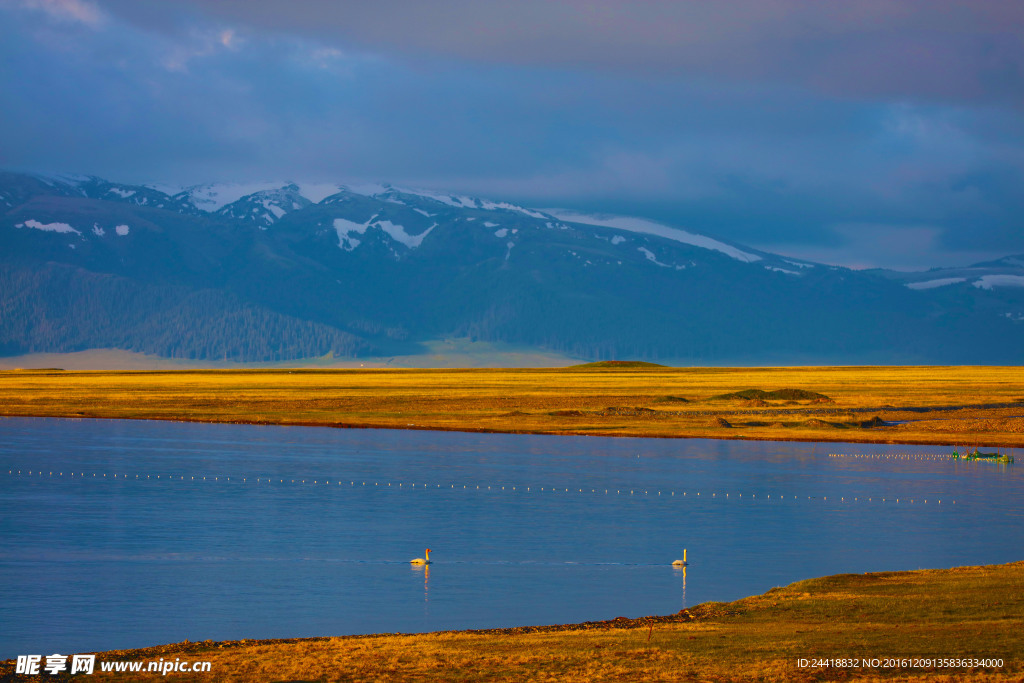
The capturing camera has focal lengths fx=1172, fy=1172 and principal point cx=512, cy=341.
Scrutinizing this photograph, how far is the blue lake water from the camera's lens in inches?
888

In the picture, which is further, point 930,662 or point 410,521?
point 410,521

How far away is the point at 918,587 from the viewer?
23188 mm

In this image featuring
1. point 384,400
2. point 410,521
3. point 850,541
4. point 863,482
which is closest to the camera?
point 850,541

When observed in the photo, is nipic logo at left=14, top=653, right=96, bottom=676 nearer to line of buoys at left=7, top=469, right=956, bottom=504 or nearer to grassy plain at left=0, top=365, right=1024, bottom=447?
line of buoys at left=7, top=469, right=956, bottom=504

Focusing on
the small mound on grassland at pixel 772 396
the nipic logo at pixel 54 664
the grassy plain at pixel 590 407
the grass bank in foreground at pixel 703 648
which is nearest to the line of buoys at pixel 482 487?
the grass bank in foreground at pixel 703 648

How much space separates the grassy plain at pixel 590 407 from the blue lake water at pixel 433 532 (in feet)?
46.5

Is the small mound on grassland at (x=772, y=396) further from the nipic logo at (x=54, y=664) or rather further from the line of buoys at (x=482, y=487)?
the nipic logo at (x=54, y=664)

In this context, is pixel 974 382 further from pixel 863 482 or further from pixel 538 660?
pixel 538 660

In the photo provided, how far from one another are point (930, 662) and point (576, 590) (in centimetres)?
904

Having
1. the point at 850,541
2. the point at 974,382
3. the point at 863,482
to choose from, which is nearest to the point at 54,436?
the point at 863,482

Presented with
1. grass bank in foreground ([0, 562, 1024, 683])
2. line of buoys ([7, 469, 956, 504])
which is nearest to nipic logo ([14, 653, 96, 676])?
grass bank in foreground ([0, 562, 1024, 683])

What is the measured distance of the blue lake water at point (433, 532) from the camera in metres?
22.5

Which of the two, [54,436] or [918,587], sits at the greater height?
[54,436]

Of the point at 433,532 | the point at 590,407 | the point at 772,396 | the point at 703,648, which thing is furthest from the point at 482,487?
the point at 772,396
